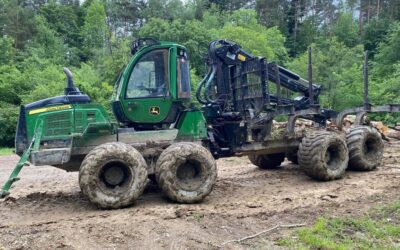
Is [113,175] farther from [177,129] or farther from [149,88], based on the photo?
[149,88]

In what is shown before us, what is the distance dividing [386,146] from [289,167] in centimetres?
499

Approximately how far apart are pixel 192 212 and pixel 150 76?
263cm

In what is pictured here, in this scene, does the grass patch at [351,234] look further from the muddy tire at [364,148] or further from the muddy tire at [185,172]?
the muddy tire at [364,148]

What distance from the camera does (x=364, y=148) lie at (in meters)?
9.69

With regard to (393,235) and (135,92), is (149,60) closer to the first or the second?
(135,92)

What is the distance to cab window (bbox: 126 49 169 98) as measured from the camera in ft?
26.1

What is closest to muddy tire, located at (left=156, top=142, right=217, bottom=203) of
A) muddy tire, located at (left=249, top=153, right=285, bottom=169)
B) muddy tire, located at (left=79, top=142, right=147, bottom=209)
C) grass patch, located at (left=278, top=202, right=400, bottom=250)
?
muddy tire, located at (left=79, top=142, right=147, bottom=209)

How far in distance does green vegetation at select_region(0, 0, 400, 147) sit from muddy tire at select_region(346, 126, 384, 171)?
453 centimetres

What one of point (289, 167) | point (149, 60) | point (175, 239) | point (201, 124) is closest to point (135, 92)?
point (149, 60)

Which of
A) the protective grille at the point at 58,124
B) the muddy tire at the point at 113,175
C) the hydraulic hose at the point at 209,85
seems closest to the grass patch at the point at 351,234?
the muddy tire at the point at 113,175

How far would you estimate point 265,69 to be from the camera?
9.15m

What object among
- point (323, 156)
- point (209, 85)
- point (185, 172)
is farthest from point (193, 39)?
point (185, 172)

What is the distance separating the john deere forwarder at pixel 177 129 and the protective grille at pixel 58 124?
2cm

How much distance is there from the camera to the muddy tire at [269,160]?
1077cm
